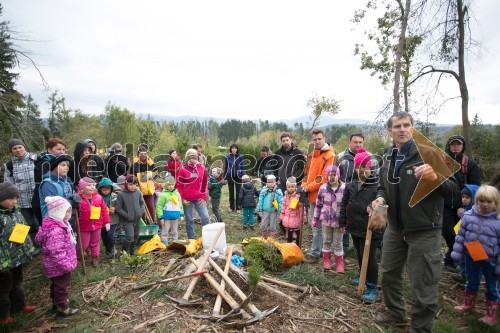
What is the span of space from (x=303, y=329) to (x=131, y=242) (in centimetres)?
382

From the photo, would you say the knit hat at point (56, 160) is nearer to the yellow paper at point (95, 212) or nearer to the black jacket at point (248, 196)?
the yellow paper at point (95, 212)

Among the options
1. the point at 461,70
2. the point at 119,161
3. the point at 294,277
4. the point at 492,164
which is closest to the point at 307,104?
the point at 492,164

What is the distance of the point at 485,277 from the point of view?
421cm

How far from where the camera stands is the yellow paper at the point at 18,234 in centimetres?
378

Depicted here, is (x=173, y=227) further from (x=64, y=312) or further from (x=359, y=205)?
(x=359, y=205)

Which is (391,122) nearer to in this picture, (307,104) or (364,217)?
(364,217)

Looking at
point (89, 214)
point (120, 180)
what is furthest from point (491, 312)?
point (120, 180)

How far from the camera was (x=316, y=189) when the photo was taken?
6.07 metres

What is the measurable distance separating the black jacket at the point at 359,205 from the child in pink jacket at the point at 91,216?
13.9 feet

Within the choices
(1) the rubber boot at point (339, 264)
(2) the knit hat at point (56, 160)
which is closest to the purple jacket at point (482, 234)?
(1) the rubber boot at point (339, 264)

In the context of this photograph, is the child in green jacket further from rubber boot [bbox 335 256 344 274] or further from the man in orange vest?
rubber boot [bbox 335 256 344 274]

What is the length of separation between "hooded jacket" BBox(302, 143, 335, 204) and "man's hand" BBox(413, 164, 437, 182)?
286 centimetres

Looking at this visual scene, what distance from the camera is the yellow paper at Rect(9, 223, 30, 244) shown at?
378cm

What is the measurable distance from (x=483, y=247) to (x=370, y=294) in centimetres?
158
